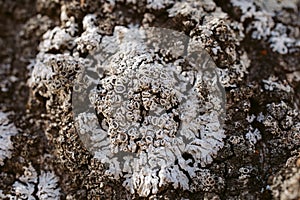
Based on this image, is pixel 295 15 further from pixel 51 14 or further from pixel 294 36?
pixel 51 14

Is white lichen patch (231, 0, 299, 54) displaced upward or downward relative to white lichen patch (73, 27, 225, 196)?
upward

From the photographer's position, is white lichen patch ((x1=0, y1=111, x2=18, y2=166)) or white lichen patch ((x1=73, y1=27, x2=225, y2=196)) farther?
white lichen patch ((x1=0, y1=111, x2=18, y2=166))

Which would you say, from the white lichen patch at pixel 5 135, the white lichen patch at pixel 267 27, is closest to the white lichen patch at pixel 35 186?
the white lichen patch at pixel 5 135

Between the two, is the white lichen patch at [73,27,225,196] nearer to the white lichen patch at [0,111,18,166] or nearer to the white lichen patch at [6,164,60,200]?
the white lichen patch at [6,164,60,200]

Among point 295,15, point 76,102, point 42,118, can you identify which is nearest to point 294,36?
point 295,15

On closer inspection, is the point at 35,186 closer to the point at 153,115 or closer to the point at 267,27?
the point at 153,115

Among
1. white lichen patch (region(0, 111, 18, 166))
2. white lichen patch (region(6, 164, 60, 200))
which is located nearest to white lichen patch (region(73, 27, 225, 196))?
white lichen patch (region(6, 164, 60, 200))
